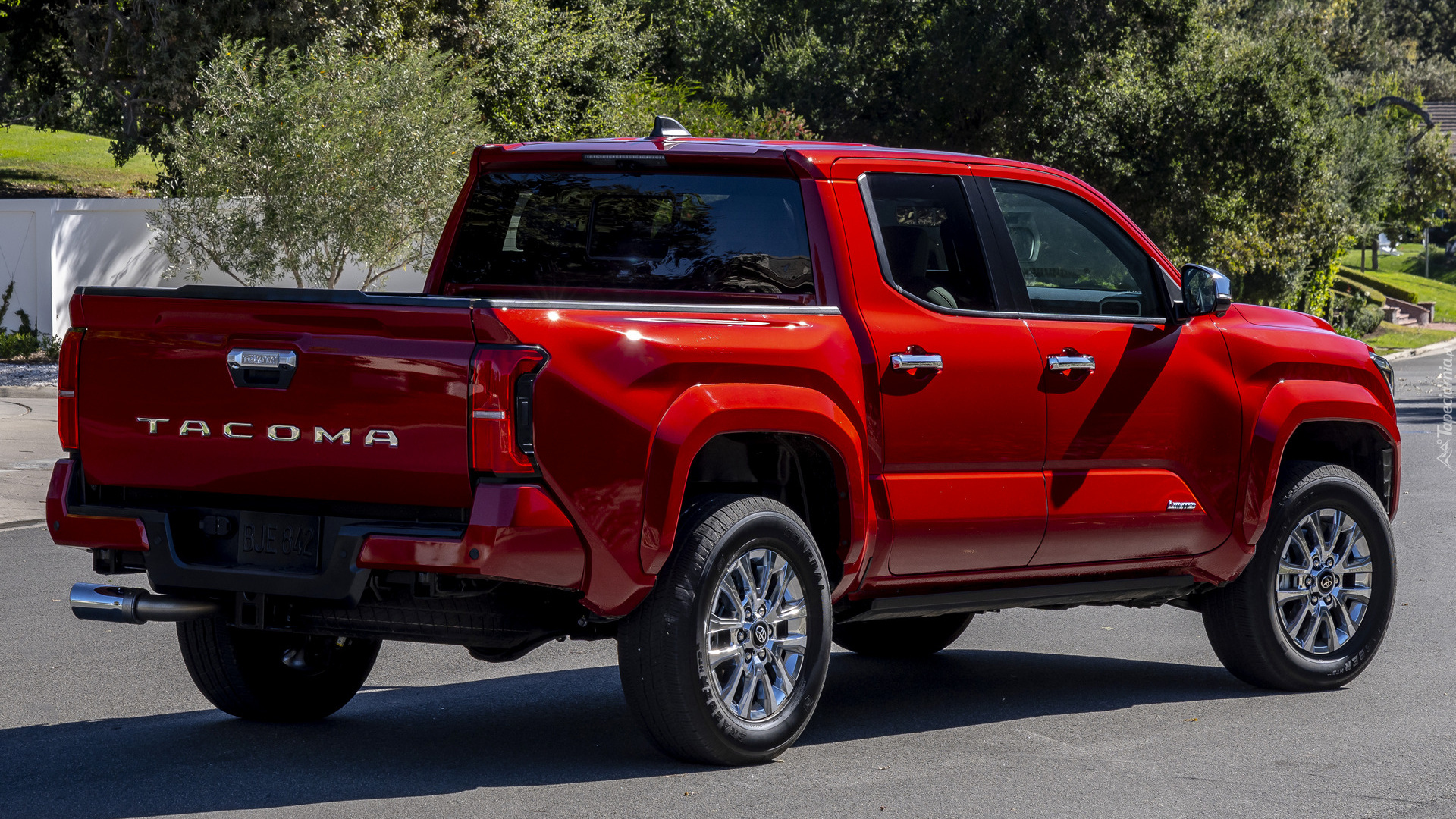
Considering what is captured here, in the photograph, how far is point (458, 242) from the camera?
21.0 ft

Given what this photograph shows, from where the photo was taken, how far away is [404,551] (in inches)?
184

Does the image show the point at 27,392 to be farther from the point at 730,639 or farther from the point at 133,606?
the point at 730,639

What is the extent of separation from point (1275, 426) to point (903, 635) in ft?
6.49

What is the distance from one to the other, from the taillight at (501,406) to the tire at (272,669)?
5.05ft

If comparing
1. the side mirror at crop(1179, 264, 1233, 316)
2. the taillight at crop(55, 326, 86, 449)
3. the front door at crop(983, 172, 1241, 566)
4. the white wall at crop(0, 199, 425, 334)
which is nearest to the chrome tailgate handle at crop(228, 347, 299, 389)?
the taillight at crop(55, 326, 86, 449)

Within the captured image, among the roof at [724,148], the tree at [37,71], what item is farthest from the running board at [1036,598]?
the tree at [37,71]

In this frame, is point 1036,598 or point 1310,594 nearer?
point 1036,598

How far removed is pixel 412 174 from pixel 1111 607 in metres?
15.8

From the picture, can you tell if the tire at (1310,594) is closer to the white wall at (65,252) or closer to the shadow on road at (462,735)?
the shadow on road at (462,735)

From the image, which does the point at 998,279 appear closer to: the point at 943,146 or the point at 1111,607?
the point at 1111,607

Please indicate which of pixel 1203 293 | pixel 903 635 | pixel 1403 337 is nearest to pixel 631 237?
pixel 1203 293

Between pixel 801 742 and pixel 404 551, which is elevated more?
pixel 404 551

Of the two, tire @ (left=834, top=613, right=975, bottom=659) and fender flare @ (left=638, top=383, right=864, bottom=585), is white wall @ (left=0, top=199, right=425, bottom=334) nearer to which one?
tire @ (left=834, top=613, right=975, bottom=659)

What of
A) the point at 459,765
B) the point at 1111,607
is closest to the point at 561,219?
the point at 459,765
